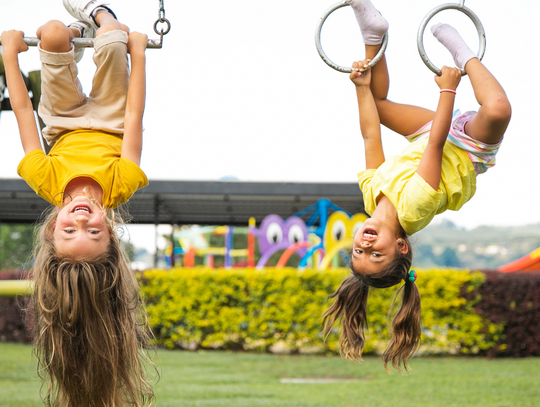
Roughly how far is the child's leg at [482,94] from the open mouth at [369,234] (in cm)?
73

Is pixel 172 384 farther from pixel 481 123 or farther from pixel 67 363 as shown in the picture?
pixel 481 123

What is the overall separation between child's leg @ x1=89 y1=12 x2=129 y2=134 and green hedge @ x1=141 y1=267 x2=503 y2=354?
5824 millimetres

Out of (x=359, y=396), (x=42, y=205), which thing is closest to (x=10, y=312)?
(x=42, y=205)

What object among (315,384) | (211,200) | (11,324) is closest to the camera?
(315,384)

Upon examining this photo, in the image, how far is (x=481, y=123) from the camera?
2.93 m

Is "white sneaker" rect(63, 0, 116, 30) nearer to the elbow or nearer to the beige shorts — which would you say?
the beige shorts

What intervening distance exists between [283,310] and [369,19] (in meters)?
6.40

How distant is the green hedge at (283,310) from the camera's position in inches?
344

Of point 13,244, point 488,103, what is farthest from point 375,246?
point 13,244

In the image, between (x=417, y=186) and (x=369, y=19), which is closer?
(x=417, y=186)

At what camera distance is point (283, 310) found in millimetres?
8859

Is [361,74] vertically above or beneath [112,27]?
beneath

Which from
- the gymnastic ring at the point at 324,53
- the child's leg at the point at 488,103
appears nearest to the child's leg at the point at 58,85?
the gymnastic ring at the point at 324,53

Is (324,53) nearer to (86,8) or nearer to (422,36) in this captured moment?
(422,36)
